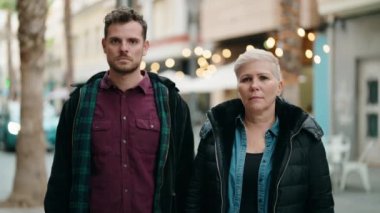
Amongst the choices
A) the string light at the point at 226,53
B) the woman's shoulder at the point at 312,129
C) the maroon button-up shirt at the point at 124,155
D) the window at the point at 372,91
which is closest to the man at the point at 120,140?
the maroon button-up shirt at the point at 124,155

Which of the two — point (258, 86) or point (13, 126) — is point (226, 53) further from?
point (258, 86)

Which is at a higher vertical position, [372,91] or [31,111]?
[372,91]

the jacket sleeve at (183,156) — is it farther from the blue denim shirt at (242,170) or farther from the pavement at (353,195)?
the pavement at (353,195)

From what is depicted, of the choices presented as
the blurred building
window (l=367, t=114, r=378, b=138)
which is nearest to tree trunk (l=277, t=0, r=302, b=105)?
the blurred building

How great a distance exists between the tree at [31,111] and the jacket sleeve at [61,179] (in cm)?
708

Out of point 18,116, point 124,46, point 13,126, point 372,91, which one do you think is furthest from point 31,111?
point 18,116

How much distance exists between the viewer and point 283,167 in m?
3.45

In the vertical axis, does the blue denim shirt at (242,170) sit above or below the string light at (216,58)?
below

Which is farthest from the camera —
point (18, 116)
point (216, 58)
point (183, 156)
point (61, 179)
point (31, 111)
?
point (216, 58)

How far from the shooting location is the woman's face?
3521 millimetres

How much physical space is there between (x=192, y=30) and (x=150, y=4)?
9451mm

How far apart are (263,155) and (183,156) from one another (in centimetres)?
53

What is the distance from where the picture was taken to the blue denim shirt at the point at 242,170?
3.48m

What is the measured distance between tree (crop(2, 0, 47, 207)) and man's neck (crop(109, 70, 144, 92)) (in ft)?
23.7
